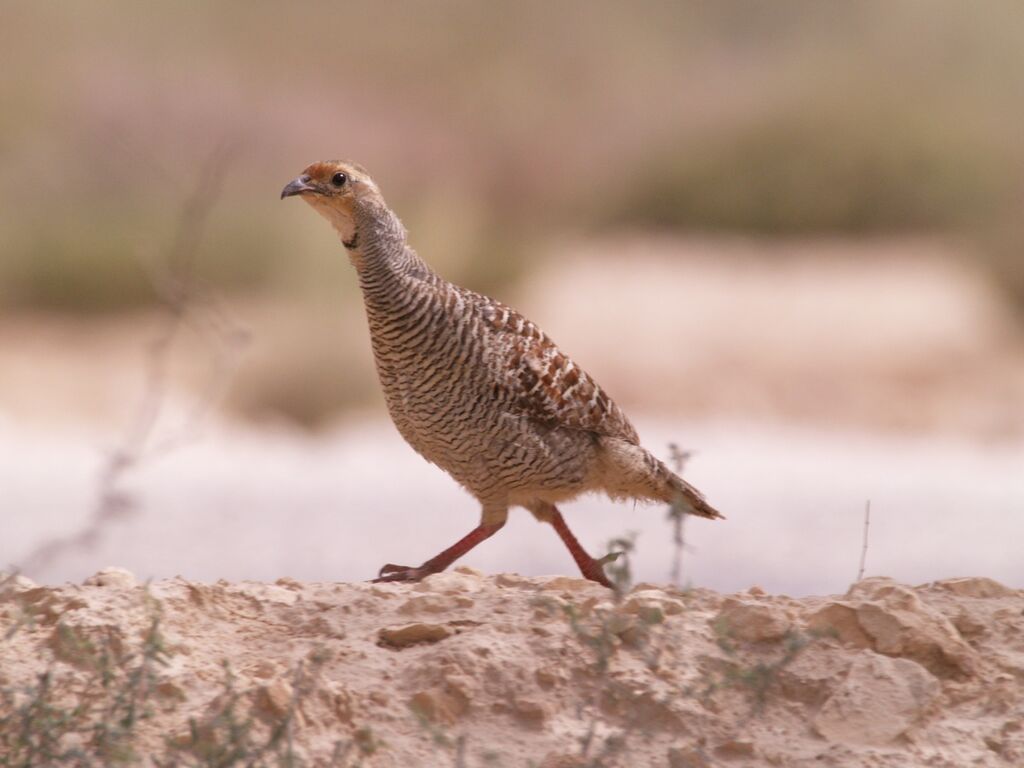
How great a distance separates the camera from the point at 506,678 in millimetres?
4734

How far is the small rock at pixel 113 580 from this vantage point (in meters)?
5.45

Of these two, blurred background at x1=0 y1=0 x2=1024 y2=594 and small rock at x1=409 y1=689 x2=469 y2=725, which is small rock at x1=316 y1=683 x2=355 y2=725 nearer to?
small rock at x1=409 y1=689 x2=469 y2=725

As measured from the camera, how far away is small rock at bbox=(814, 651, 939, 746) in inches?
183

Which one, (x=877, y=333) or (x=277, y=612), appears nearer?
(x=277, y=612)

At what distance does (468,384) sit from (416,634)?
148cm

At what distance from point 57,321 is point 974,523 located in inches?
494

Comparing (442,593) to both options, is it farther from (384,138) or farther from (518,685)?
(384,138)

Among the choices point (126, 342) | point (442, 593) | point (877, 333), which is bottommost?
point (442, 593)

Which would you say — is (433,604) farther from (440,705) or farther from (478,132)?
(478,132)

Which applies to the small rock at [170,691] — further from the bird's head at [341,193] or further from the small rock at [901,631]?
the bird's head at [341,193]

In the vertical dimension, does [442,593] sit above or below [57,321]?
below

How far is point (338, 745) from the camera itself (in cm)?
409

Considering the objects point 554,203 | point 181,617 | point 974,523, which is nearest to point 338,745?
point 181,617

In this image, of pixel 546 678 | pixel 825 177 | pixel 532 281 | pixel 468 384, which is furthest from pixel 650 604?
pixel 825 177
